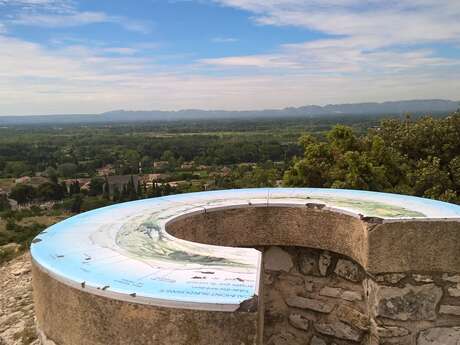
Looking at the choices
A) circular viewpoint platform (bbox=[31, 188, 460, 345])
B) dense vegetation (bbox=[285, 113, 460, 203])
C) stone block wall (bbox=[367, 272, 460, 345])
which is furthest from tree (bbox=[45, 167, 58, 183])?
stone block wall (bbox=[367, 272, 460, 345])

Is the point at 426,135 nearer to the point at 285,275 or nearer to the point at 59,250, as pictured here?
the point at 285,275

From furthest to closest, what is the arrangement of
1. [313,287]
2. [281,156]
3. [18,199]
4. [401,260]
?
1. [281,156]
2. [18,199]
3. [313,287]
4. [401,260]

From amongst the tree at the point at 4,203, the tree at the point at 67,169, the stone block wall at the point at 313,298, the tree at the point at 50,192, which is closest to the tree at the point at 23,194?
the tree at the point at 50,192

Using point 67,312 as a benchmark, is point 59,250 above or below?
above

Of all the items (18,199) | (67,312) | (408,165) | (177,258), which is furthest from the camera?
(18,199)

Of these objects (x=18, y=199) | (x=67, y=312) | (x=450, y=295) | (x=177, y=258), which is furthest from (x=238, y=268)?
(x=18, y=199)

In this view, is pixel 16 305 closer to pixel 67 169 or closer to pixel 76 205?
pixel 76 205
